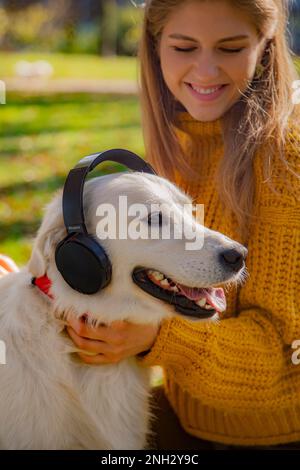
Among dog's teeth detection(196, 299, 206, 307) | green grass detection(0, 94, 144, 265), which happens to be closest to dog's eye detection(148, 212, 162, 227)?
dog's teeth detection(196, 299, 206, 307)

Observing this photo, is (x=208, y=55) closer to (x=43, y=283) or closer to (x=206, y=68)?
(x=206, y=68)

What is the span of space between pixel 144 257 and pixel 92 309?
21cm

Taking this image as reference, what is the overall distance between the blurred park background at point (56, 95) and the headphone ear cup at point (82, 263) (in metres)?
1.16

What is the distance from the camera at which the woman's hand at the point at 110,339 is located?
2.00 metres

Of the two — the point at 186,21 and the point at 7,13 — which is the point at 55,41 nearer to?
the point at 7,13

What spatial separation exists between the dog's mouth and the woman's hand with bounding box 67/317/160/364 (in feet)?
0.59

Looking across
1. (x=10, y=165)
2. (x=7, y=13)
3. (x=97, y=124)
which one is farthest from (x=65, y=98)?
(x=7, y=13)

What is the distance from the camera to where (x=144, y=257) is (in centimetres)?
191

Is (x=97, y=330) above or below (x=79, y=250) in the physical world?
below

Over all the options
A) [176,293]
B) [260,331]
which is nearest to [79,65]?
[260,331]

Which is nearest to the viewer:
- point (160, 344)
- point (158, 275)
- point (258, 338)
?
point (158, 275)

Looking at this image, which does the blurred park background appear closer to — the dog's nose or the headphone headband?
the headphone headband

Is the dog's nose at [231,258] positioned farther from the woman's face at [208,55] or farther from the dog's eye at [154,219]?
the woman's face at [208,55]

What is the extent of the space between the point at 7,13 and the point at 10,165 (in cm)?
995
